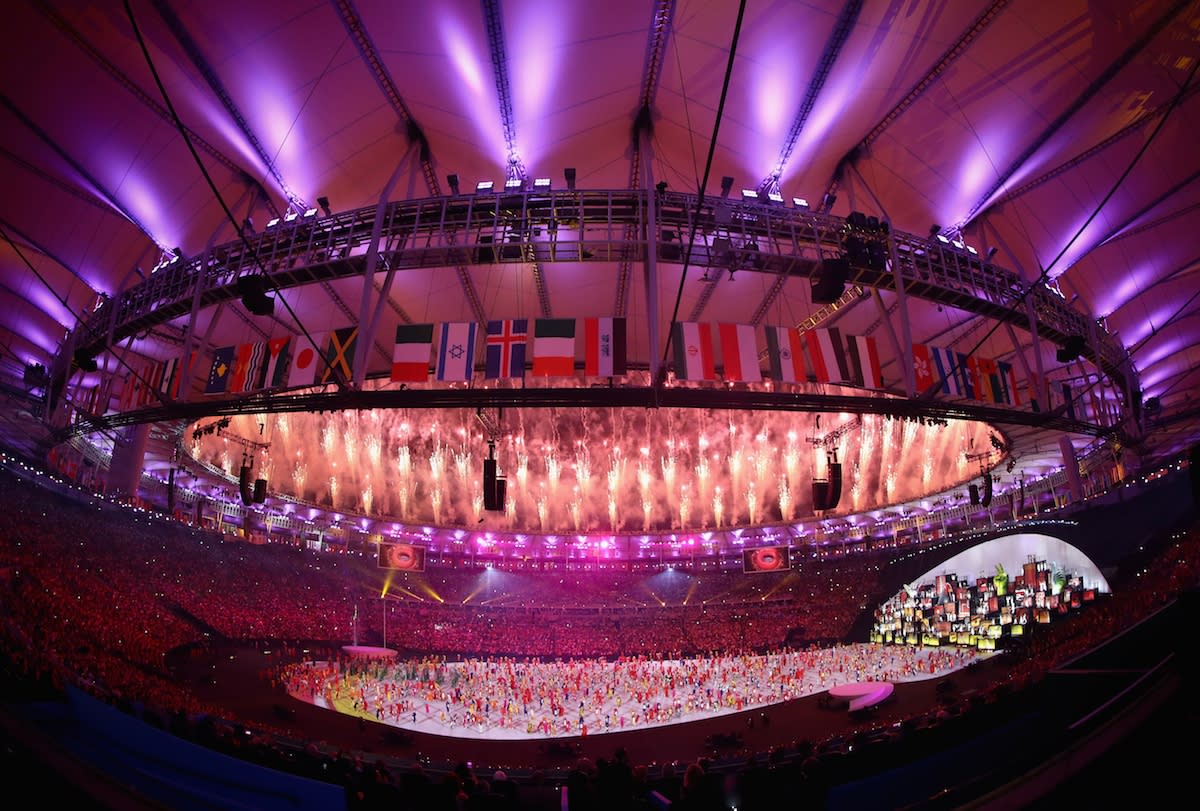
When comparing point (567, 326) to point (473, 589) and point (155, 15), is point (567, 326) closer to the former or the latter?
point (155, 15)

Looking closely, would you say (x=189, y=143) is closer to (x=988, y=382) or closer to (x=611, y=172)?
(x=611, y=172)

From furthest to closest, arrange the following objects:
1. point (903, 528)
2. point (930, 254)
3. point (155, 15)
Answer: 1. point (903, 528)
2. point (930, 254)
3. point (155, 15)

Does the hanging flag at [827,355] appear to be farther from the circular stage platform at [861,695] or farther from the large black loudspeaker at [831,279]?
the circular stage platform at [861,695]

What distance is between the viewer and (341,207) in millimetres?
14695

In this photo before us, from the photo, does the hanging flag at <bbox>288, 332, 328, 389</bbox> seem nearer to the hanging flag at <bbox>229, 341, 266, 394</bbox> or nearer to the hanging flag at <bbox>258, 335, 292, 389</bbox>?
the hanging flag at <bbox>258, 335, 292, 389</bbox>

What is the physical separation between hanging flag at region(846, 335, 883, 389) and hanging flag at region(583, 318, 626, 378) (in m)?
5.67

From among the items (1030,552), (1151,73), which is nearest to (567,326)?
(1151,73)

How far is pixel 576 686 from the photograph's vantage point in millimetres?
27969

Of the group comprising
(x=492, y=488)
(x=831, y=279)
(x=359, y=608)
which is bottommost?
(x=359, y=608)

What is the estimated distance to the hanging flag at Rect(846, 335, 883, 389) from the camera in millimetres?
12883

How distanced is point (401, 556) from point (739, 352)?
1129 inches

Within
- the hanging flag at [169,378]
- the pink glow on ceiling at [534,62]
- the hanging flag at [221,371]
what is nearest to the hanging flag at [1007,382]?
the pink glow on ceiling at [534,62]

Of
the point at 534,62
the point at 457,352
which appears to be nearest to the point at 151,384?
the point at 457,352

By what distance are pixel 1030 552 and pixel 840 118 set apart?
27.6 metres
